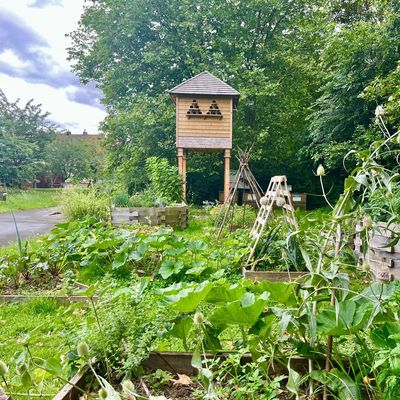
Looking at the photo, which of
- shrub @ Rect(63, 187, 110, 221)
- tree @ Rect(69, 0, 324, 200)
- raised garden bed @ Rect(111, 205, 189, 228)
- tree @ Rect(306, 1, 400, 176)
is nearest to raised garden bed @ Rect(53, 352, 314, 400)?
raised garden bed @ Rect(111, 205, 189, 228)

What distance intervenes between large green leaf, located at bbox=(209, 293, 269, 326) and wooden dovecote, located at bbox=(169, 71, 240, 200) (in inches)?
287

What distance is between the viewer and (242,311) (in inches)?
43.1

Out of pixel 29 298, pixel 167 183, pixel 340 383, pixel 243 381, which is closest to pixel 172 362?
pixel 243 381

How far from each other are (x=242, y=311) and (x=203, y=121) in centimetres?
775

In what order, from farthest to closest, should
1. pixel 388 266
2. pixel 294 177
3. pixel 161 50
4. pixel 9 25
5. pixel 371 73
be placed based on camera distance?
pixel 294 177
pixel 161 50
pixel 371 73
pixel 9 25
pixel 388 266

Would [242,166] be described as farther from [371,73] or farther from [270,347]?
[270,347]

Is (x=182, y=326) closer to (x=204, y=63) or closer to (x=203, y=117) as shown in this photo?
(x=203, y=117)

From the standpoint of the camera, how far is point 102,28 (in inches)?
458

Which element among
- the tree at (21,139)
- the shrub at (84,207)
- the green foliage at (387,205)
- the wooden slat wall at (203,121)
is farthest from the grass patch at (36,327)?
the tree at (21,139)

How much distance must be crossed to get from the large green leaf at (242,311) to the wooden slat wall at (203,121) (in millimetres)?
7611

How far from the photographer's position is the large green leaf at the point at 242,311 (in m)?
1.09

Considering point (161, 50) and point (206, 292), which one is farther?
point (161, 50)

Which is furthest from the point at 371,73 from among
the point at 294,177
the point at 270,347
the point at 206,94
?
the point at 270,347

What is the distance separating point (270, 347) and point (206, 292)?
1.03 feet
